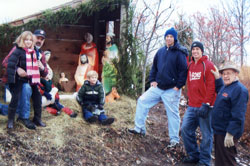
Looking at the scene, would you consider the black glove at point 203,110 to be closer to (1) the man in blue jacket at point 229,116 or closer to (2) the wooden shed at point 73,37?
(1) the man in blue jacket at point 229,116

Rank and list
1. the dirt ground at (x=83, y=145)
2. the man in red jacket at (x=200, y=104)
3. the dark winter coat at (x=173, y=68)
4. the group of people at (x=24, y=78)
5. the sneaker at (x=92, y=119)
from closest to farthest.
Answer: the dirt ground at (x=83, y=145)
the man in red jacket at (x=200, y=104)
the group of people at (x=24, y=78)
the dark winter coat at (x=173, y=68)
the sneaker at (x=92, y=119)

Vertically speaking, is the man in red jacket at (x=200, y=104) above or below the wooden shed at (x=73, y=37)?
below

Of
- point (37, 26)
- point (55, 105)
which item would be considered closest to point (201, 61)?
point (55, 105)

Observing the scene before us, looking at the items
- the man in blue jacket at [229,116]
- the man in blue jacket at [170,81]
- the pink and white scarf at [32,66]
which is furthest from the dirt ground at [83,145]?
the man in blue jacket at [229,116]

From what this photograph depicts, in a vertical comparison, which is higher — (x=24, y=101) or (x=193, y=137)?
(x=24, y=101)

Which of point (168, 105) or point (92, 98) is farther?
point (92, 98)

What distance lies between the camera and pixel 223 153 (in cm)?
361

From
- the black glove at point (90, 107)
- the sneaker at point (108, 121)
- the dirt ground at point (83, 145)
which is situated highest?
the black glove at point (90, 107)

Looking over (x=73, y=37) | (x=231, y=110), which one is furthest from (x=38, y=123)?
(x=73, y=37)

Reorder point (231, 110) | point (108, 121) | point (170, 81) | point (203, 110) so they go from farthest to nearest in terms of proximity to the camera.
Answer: point (108, 121), point (170, 81), point (203, 110), point (231, 110)

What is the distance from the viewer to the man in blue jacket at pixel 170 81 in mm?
4793

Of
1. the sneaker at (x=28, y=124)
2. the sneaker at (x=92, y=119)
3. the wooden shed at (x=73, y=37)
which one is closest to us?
the sneaker at (x=28, y=124)

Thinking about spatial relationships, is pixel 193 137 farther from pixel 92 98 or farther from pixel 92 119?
pixel 92 98

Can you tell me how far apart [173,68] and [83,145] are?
210 cm
